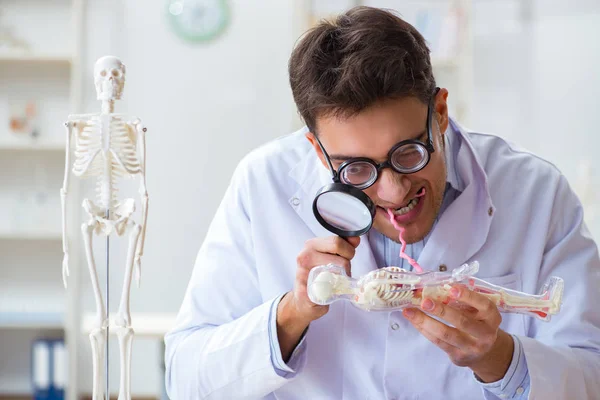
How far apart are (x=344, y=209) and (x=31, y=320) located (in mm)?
3337

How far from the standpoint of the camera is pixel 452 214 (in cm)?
160

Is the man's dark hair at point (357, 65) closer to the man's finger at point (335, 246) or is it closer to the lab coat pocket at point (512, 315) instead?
the man's finger at point (335, 246)

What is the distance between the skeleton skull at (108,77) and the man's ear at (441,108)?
2.02 ft

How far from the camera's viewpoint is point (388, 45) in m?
1.41

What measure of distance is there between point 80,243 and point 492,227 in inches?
120

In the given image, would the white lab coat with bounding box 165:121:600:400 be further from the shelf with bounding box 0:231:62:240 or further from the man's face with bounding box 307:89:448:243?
the shelf with bounding box 0:231:62:240

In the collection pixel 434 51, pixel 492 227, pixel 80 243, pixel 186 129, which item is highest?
pixel 434 51

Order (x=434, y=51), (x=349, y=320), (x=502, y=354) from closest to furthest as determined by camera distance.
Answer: (x=502, y=354) < (x=349, y=320) < (x=434, y=51)

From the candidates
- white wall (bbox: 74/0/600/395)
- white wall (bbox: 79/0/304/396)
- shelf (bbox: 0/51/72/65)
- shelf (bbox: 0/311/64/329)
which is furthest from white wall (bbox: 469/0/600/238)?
shelf (bbox: 0/311/64/329)

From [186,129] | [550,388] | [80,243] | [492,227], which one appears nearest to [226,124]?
[186,129]

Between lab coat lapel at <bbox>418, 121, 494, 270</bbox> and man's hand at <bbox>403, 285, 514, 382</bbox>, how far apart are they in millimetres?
272

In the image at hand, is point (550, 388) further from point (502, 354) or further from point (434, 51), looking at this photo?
point (434, 51)

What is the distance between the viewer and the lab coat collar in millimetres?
1564

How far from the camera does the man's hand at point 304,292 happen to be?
1.26 m
